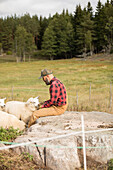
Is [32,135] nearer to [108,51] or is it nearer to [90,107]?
[90,107]

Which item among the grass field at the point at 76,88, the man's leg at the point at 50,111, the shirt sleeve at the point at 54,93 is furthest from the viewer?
the grass field at the point at 76,88

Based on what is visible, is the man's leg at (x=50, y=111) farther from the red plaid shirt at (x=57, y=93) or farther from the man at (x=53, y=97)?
the red plaid shirt at (x=57, y=93)

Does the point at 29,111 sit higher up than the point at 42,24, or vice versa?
the point at 42,24

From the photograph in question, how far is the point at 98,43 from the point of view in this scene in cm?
6366

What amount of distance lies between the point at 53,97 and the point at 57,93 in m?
0.18

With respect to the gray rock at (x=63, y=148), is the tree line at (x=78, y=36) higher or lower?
higher

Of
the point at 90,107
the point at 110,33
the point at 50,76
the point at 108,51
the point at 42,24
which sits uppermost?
the point at 42,24

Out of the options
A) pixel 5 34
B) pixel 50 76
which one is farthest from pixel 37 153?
pixel 5 34

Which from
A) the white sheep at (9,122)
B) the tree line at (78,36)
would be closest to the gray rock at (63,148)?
the white sheep at (9,122)

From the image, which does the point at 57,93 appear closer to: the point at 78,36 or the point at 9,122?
the point at 9,122

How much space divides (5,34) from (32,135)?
89.2 meters

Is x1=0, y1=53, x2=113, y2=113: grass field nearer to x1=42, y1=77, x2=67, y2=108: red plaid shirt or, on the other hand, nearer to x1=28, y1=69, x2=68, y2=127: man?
x1=28, y1=69, x2=68, y2=127: man

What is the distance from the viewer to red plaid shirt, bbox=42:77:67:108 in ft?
20.2

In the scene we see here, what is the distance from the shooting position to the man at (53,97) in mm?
6191
